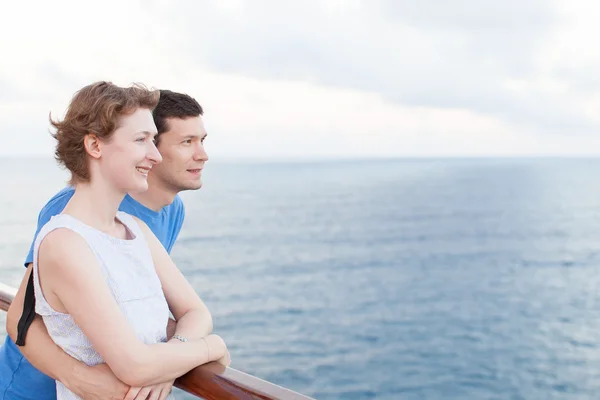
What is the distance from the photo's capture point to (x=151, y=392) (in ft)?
4.81

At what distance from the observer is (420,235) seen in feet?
196

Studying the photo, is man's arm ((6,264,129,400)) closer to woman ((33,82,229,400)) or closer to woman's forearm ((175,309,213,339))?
woman ((33,82,229,400))

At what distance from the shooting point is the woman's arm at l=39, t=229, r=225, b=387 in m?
1.39

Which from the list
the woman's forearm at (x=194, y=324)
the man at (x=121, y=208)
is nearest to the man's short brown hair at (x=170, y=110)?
the man at (x=121, y=208)

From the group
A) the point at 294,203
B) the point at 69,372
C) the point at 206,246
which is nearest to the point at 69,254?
the point at 69,372

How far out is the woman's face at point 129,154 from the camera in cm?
154

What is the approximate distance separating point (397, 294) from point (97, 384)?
3879 cm

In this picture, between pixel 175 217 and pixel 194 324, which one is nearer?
pixel 194 324

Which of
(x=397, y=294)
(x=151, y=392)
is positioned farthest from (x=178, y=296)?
(x=397, y=294)

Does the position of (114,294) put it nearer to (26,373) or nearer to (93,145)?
(93,145)

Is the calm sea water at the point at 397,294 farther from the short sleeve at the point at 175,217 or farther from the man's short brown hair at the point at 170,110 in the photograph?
the man's short brown hair at the point at 170,110

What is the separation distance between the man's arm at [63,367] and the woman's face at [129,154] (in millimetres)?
309

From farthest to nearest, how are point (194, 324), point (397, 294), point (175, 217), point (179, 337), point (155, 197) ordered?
point (397, 294) < point (175, 217) < point (155, 197) < point (194, 324) < point (179, 337)

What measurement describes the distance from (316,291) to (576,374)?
15.1 meters
